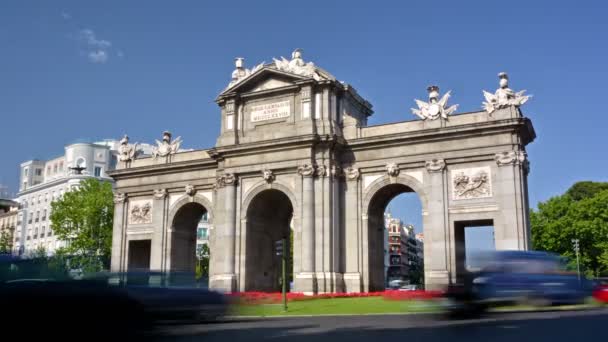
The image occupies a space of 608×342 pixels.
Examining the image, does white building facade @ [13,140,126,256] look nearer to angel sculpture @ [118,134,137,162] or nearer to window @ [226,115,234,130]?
angel sculpture @ [118,134,137,162]

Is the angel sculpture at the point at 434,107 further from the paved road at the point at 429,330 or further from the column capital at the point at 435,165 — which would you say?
the paved road at the point at 429,330

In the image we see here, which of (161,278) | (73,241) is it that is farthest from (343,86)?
(73,241)

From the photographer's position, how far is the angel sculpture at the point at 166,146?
161 feet

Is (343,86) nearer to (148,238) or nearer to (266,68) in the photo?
(266,68)

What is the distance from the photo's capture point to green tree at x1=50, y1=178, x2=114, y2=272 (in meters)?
64.9

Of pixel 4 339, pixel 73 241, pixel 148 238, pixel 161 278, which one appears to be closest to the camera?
pixel 4 339

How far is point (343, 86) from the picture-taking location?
4169 cm

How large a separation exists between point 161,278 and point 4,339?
7.62 meters

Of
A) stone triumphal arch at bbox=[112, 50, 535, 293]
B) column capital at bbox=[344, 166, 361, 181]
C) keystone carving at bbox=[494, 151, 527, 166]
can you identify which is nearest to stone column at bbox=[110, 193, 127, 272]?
stone triumphal arch at bbox=[112, 50, 535, 293]

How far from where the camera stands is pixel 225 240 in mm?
41938

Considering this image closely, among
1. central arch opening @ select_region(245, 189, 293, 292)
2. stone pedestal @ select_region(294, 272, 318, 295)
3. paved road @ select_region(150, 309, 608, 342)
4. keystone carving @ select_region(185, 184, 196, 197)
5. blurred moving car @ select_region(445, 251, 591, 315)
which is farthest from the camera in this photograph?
keystone carving @ select_region(185, 184, 196, 197)

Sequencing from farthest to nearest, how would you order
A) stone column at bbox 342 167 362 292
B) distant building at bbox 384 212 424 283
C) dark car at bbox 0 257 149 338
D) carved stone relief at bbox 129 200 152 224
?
1. distant building at bbox 384 212 424 283
2. carved stone relief at bbox 129 200 152 224
3. stone column at bbox 342 167 362 292
4. dark car at bbox 0 257 149 338

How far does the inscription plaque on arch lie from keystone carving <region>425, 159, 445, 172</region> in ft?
32.8

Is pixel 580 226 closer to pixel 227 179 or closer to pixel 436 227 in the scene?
pixel 436 227
